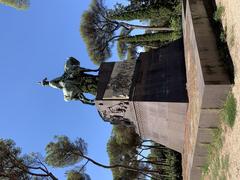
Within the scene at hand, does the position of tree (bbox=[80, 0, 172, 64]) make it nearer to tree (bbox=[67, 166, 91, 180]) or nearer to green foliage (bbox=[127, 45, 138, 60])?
green foliage (bbox=[127, 45, 138, 60])

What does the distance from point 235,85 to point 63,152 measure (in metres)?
20.1

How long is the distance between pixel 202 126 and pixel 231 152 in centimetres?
157

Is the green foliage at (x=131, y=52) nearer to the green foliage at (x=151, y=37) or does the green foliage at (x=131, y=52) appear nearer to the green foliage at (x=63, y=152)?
the green foliage at (x=151, y=37)

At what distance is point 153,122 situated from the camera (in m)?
13.5

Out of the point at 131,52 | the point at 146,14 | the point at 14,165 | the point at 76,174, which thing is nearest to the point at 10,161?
the point at 14,165

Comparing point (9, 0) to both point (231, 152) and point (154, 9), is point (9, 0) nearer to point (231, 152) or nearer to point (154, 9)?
point (154, 9)

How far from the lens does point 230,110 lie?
28.2 feet

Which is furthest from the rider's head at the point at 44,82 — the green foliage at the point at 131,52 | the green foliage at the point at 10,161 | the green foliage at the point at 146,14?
the green foliage at the point at 131,52

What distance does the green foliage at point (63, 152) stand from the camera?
1036 inches

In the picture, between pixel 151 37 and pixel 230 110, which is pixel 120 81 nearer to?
pixel 230 110

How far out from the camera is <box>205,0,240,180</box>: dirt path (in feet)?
27.0

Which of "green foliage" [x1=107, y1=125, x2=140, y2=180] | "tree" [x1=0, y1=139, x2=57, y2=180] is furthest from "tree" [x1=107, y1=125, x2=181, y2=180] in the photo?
"tree" [x1=0, y1=139, x2=57, y2=180]

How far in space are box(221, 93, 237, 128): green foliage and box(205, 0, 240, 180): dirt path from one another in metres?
0.14

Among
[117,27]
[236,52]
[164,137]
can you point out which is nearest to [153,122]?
[164,137]
